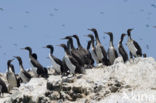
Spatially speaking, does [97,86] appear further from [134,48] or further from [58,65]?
[134,48]

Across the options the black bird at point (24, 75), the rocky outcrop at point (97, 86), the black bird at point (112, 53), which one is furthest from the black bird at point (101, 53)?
the rocky outcrop at point (97, 86)

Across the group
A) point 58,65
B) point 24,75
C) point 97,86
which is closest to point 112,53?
point 58,65

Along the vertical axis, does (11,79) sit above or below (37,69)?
below

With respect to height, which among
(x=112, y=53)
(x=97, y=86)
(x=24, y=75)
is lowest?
(x=24, y=75)

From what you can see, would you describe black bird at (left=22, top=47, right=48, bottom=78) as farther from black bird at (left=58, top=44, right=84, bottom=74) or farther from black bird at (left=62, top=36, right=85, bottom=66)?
black bird at (left=58, top=44, right=84, bottom=74)

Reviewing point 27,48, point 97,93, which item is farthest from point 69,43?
point 97,93

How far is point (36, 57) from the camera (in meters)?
30.2

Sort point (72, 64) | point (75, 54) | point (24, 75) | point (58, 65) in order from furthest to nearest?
point (24, 75)
point (58, 65)
point (75, 54)
point (72, 64)

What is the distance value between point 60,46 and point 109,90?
6315 millimetres

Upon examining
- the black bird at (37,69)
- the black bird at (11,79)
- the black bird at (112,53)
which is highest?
the black bird at (112,53)

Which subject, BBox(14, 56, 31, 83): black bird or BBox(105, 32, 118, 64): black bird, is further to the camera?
BBox(105, 32, 118, 64): black bird

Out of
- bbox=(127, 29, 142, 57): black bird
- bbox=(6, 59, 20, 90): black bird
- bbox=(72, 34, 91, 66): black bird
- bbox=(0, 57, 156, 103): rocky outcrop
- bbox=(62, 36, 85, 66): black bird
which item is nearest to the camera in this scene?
bbox=(0, 57, 156, 103): rocky outcrop

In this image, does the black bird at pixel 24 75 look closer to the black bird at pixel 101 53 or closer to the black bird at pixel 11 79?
the black bird at pixel 11 79

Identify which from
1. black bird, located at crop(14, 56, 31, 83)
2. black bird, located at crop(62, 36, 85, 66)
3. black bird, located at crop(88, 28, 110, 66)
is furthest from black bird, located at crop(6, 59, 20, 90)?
black bird, located at crop(88, 28, 110, 66)
